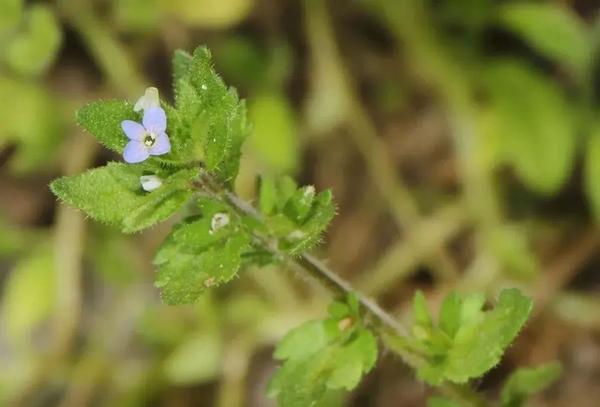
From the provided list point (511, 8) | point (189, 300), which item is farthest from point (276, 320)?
point (189, 300)

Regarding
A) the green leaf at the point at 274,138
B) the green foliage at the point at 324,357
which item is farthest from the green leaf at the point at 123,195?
the green leaf at the point at 274,138

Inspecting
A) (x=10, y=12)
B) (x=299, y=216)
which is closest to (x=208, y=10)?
(x=10, y=12)

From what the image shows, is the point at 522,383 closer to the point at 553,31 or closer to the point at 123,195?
the point at 123,195

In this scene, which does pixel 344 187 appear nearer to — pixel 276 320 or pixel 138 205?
pixel 276 320

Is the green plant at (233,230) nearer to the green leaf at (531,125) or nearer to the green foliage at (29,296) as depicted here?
the green leaf at (531,125)

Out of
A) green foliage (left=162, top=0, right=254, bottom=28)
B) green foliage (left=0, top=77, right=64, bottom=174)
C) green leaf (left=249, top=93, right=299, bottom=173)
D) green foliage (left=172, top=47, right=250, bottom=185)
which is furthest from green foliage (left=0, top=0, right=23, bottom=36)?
green foliage (left=172, top=47, right=250, bottom=185)

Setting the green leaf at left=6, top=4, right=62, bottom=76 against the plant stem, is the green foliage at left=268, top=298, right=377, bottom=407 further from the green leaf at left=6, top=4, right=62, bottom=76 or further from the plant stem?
the green leaf at left=6, top=4, right=62, bottom=76
